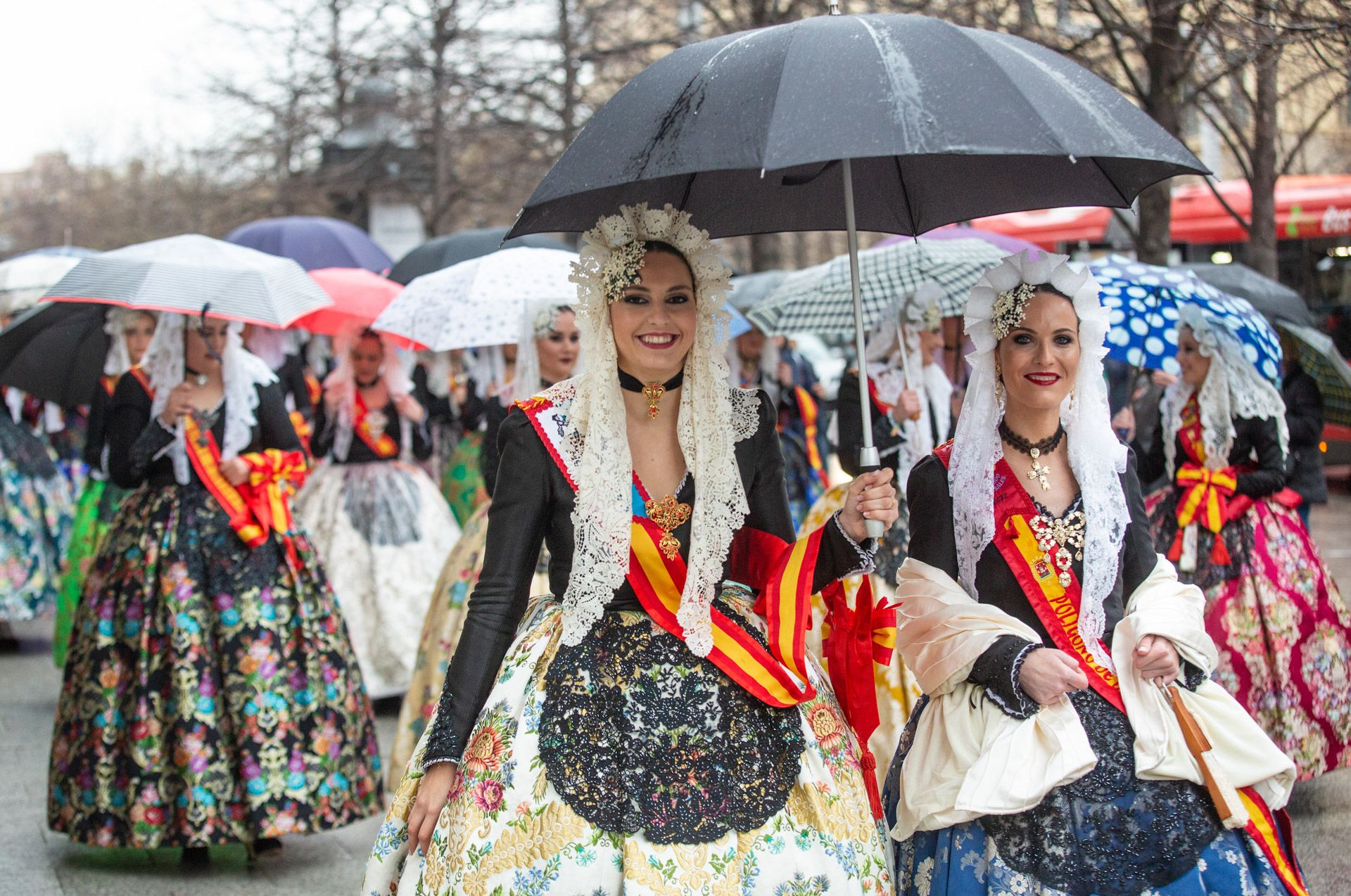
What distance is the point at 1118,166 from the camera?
3.11 m

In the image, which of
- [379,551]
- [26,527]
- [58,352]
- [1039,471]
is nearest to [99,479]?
[26,527]

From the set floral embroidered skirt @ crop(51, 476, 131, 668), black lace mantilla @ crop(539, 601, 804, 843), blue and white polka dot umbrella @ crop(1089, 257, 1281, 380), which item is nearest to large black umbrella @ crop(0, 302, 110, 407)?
floral embroidered skirt @ crop(51, 476, 131, 668)

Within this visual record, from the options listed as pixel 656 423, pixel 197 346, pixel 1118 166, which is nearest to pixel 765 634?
pixel 656 423

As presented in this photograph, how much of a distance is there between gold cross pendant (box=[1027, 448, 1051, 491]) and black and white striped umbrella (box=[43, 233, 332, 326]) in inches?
110

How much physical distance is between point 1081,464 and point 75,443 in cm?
831

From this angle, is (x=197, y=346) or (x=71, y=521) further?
(x=71, y=521)

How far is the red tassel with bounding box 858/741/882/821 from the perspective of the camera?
9.66 feet

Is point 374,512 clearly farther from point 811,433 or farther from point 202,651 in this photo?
point 811,433

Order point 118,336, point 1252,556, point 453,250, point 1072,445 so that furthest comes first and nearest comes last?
point 453,250 → point 118,336 → point 1252,556 → point 1072,445

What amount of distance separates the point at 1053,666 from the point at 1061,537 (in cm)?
33

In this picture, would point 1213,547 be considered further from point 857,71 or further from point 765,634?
point 857,71

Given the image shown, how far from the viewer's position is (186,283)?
4.91m

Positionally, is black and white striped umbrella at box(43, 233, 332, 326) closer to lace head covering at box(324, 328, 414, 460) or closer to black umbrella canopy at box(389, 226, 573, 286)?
black umbrella canopy at box(389, 226, 573, 286)

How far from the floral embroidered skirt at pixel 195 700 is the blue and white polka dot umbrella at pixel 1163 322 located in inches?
123
